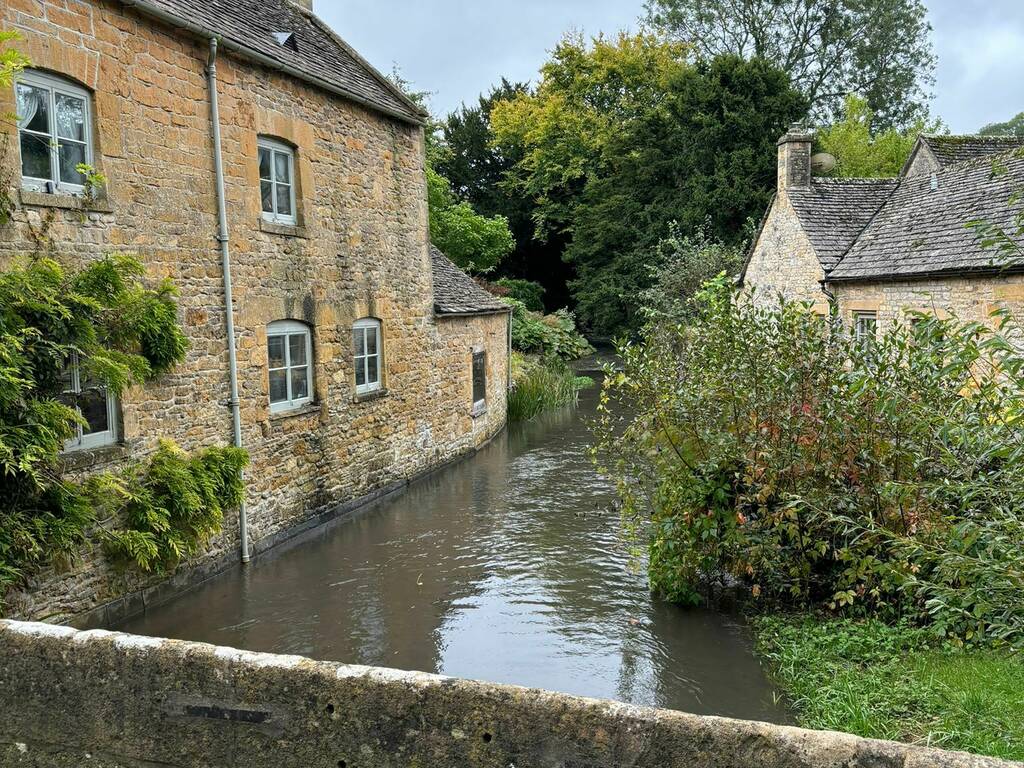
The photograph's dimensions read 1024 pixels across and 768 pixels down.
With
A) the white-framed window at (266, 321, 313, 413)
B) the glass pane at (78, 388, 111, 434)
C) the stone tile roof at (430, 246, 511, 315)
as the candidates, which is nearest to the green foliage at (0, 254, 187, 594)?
the glass pane at (78, 388, 111, 434)

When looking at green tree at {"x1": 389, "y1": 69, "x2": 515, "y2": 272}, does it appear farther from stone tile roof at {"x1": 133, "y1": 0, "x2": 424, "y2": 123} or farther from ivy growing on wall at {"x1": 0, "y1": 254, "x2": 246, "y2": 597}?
ivy growing on wall at {"x1": 0, "y1": 254, "x2": 246, "y2": 597}

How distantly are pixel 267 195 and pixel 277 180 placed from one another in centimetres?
32

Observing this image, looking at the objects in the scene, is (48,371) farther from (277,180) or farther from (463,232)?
(463,232)

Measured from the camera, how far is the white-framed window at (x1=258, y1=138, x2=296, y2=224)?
10969 millimetres

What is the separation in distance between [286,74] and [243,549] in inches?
261

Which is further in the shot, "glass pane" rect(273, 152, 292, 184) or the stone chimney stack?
the stone chimney stack

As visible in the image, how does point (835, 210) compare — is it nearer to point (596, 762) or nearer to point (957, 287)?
point (957, 287)

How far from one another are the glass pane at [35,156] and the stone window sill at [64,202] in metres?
0.26

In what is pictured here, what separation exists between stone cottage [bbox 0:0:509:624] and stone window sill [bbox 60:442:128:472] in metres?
0.02

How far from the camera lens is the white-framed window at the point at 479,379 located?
1827cm

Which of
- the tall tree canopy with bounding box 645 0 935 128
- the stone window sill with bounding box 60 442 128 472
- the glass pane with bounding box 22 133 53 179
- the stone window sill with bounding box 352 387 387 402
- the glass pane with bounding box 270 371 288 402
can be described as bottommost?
the stone window sill with bounding box 60 442 128 472

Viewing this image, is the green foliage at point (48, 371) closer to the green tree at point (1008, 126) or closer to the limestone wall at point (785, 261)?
the limestone wall at point (785, 261)

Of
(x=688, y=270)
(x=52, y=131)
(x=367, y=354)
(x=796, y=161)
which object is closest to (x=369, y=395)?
(x=367, y=354)

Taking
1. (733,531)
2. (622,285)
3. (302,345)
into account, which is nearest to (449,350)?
(302,345)
